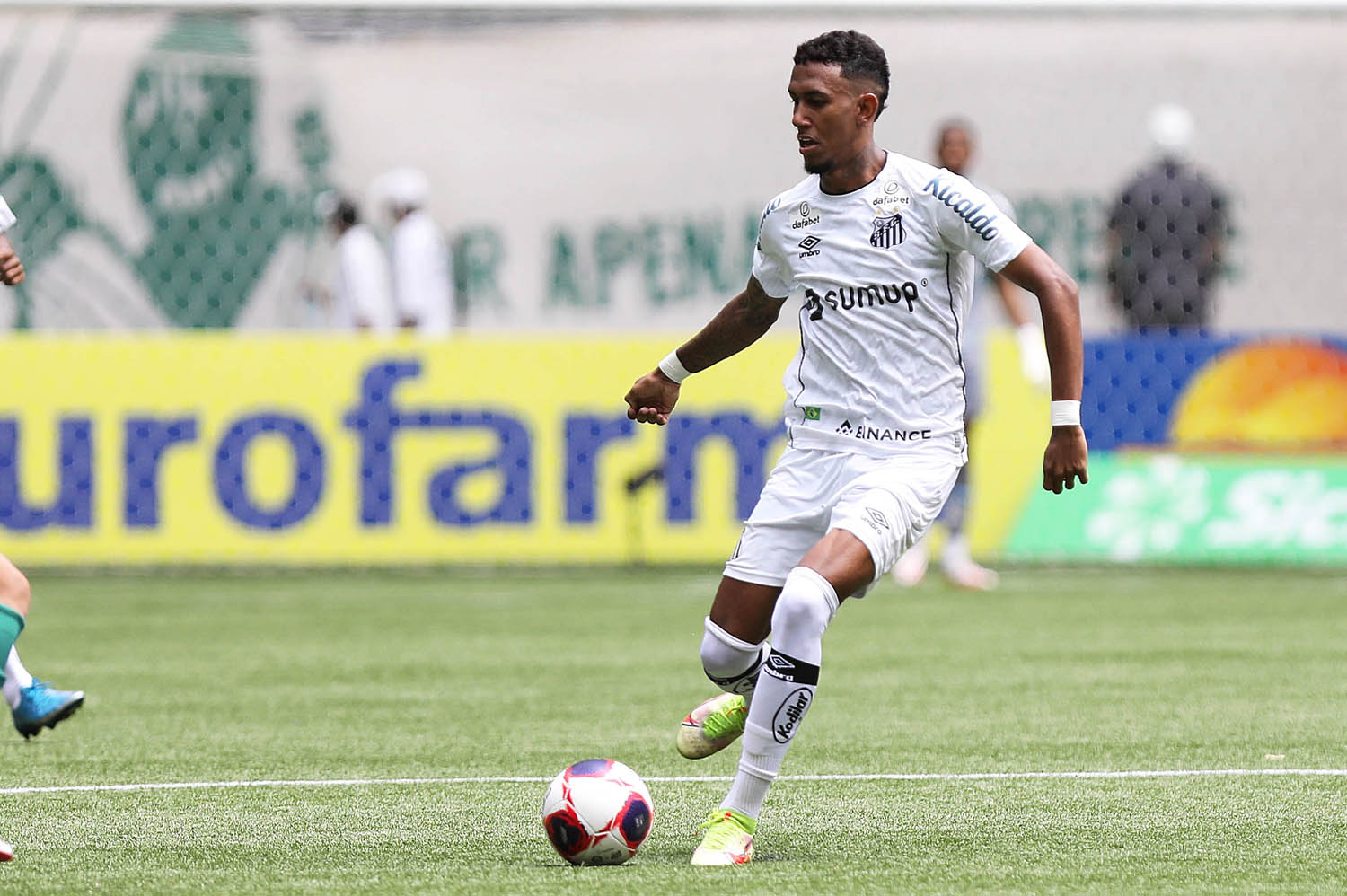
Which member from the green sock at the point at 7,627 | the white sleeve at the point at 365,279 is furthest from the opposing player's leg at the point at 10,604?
the white sleeve at the point at 365,279

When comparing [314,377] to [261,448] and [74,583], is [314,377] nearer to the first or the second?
[261,448]

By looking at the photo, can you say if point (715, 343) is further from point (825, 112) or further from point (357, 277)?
point (357, 277)

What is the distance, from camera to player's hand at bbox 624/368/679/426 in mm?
6371

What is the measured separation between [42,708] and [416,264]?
9.27 m

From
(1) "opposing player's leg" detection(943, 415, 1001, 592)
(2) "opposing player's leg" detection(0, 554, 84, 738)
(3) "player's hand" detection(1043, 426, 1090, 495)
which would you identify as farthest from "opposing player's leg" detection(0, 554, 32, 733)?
(1) "opposing player's leg" detection(943, 415, 1001, 592)

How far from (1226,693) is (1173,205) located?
7420mm

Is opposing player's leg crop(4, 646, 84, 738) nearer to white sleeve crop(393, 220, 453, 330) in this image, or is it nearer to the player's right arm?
the player's right arm

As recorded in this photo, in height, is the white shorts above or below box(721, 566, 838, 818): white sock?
above

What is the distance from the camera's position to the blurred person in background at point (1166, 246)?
1525 centimetres

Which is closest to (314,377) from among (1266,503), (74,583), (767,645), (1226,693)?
(74,583)

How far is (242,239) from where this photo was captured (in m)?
16.3

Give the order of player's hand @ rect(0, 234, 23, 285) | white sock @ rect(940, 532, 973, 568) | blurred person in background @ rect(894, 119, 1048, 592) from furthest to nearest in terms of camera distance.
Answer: white sock @ rect(940, 532, 973, 568)
blurred person in background @ rect(894, 119, 1048, 592)
player's hand @ rect(0, 234, 23, 285)

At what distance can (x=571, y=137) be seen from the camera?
1673cm

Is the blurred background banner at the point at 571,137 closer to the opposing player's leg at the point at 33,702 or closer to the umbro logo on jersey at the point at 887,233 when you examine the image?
the opposing player's leg at the point at 33,702
